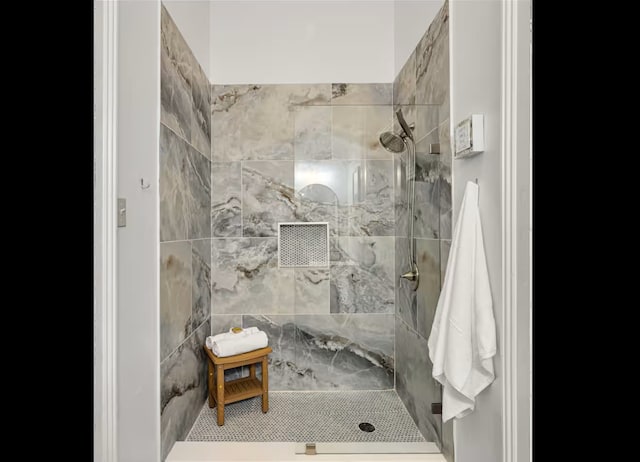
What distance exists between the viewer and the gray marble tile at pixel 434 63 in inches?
54.8

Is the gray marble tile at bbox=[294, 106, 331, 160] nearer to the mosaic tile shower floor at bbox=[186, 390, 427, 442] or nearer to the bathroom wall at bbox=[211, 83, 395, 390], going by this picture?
the bathroom wall at bbox=[211, 83, 395, 390]

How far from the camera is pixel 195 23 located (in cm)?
194

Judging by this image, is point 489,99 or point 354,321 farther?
point 354,321

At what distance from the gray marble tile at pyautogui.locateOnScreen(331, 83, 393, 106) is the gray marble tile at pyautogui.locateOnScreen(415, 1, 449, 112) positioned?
462 millimetres

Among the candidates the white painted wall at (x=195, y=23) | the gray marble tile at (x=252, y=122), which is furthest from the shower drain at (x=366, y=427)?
the white painted wall at (x=195, y=23)

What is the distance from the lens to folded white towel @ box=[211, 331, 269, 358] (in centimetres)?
182

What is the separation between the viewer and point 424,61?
1663 mm

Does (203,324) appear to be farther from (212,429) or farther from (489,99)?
(489,99)

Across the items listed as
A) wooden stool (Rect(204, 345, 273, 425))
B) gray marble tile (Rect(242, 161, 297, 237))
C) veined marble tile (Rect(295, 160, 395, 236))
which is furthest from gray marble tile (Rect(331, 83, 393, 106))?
wooden stool (Rect(204, 345, 273, 425))

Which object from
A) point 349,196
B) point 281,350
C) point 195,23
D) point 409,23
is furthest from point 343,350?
point 195,23

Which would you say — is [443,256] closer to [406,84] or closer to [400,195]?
[400,195]
